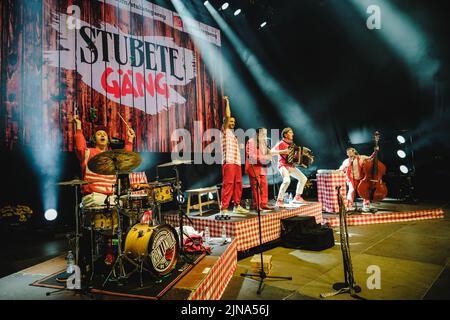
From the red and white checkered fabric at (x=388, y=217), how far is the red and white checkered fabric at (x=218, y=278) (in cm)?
355

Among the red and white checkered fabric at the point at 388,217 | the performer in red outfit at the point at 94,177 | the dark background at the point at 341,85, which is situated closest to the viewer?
the performer in red outfit at the point at 94,177

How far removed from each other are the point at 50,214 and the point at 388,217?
837 cm

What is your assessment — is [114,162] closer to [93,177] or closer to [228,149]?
[93,177]

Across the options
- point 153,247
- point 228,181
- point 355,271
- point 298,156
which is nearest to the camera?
point 153,247

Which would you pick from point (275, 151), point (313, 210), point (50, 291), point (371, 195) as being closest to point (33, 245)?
point (50, 291)

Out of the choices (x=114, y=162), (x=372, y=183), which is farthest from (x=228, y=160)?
(x=372, y=183)

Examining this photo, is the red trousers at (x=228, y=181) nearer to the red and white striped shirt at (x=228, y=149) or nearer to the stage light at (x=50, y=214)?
the red and white striped shirt at (x=228, y=149)

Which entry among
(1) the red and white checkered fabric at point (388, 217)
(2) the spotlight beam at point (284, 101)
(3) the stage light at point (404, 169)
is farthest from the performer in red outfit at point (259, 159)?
(3) the stage light at point (404, 169)

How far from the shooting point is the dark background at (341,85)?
27.9 feet

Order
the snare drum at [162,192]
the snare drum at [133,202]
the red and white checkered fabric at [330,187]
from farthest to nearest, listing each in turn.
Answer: the red and white checkered fabric at [330,187] < the snare drum at [162,192] < the snare drum at [133,202]

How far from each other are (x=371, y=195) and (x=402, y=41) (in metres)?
5.77

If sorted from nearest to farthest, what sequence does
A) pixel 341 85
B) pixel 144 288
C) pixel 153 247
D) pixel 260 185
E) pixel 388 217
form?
pixel 144 288 → pixel 153 247 → pixel 260 185 → pixel 388 217 → pixel 341 85

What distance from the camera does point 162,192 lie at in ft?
12.1
